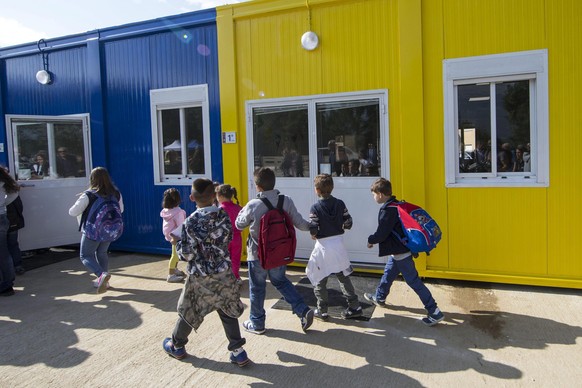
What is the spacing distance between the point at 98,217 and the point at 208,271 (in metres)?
2.56

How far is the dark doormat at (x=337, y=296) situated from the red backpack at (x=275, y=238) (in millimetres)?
1031

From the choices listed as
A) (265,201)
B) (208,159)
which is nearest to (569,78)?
(265,201)

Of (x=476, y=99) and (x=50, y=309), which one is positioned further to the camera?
(x=476, y=99)

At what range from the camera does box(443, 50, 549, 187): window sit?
5.11m

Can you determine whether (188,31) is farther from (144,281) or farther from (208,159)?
(144,281)

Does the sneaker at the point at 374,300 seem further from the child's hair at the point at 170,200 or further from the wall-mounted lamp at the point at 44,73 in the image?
the wall-mounted lamp at the point at 44,73

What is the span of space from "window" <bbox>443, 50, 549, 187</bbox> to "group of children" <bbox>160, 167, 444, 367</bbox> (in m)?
1.61

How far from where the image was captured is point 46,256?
7773 mm

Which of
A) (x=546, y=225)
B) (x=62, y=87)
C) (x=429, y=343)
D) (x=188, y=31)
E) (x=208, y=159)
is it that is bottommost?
(x=429, y=343)

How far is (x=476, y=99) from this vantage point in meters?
5.46

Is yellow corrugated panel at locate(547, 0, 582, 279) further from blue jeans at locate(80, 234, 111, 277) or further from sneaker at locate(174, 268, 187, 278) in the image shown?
blue jeans at locate(80, 234, 111, 277)

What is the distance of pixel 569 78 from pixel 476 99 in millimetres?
965

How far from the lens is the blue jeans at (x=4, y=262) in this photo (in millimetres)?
5492

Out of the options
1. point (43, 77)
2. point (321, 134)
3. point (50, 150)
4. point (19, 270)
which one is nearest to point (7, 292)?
point (19, 270)
